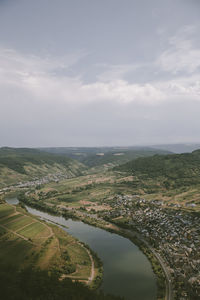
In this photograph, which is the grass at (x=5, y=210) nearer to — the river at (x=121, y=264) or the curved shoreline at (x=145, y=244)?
the river at (x=121, y=264)

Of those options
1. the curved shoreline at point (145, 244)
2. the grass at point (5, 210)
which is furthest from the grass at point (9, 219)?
the curved shoreline at point (145, 244)

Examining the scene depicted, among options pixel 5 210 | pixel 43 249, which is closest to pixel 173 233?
pixel 43 249

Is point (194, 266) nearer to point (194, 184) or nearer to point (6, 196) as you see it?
point (194, 184)

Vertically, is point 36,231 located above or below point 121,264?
above

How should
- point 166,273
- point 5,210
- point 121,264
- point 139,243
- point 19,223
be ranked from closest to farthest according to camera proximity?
point 166,273, point 121,264, point 139,243, point 19,223, point 5,210

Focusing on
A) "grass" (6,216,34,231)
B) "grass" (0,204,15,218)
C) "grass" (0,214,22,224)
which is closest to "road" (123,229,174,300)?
"grass" (6,216,34,231)

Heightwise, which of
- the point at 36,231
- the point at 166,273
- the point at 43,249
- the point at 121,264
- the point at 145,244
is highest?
the point at 43,249

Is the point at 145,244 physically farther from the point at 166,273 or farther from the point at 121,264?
the point at 166,273
